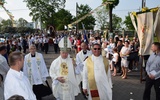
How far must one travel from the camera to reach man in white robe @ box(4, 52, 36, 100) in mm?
3301

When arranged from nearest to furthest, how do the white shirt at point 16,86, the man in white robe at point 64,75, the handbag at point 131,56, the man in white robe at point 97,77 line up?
the white shirt at point 16,86, the man in white robe at point 97,77, the man in white robe at point 64,75, the handbag at point 131,56

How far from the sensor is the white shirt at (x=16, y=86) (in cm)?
329

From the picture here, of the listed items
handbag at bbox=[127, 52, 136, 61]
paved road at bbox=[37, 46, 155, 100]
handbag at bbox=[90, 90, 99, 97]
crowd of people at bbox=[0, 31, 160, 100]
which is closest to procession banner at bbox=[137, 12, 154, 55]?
paved road at bbox=[37, 46, 155, 100]

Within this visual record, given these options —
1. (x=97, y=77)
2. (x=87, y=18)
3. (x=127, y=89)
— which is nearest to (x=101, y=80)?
(x=97, y=77)

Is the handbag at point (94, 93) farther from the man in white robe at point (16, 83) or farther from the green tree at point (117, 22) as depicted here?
the green tree at point (117, 22)

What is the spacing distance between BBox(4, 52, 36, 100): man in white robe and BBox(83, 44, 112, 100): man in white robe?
1766 millimetres

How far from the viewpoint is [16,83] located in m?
3.33

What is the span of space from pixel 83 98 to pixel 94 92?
84.4 inches

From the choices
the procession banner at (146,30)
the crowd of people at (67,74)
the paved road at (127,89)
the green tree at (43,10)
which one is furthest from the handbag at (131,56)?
the green tree at (43,10)

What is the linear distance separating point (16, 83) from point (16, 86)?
48mm

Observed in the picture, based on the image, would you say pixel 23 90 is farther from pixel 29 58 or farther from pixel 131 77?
pixel 131 77

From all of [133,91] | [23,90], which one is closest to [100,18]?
[133,91]

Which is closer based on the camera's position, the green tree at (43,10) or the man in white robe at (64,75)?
the man in white robe at (64,75)

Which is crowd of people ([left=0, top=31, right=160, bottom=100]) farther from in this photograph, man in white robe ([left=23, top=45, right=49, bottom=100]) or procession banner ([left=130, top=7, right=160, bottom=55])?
procession banner ([left=130, top=7, right=160, bottom=55])
